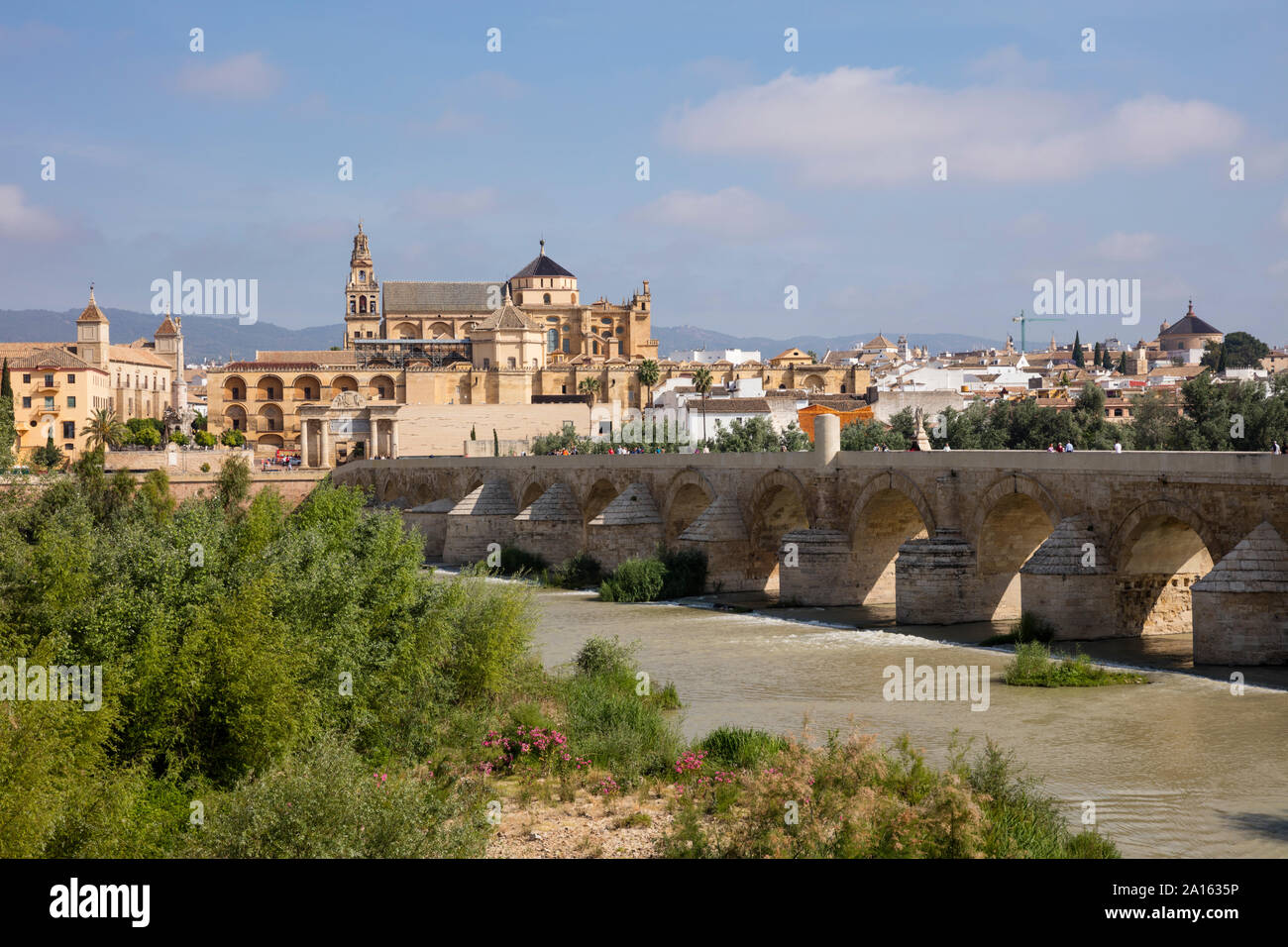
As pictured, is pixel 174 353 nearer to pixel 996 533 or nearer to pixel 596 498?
pixel 596 498

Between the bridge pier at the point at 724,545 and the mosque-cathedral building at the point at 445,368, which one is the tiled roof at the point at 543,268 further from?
the bridge pier at the point at 724,545

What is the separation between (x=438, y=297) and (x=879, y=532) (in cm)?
7970

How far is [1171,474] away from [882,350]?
136769 millimetres

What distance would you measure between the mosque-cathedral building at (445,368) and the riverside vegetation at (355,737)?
5513cm

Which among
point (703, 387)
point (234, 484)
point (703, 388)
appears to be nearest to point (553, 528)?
point (234, 484)

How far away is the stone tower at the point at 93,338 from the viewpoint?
8781 cm

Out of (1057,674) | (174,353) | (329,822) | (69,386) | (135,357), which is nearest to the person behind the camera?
(329,822)

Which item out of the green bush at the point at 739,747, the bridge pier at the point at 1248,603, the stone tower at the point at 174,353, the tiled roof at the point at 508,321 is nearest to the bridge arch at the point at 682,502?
the bridge pier at the point at 1248,603

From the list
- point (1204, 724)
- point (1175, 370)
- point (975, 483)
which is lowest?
point (1204, 724)

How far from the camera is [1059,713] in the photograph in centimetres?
1809
